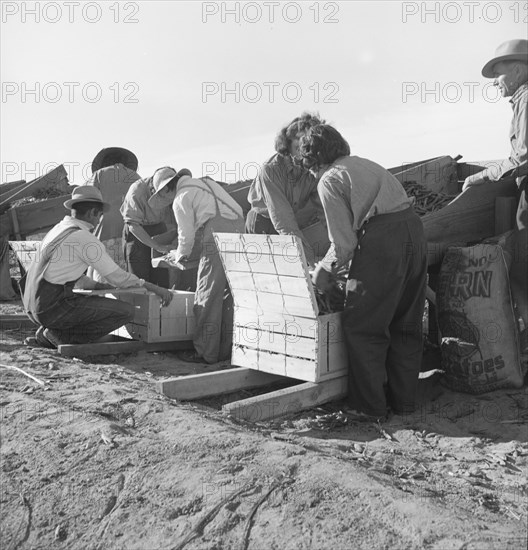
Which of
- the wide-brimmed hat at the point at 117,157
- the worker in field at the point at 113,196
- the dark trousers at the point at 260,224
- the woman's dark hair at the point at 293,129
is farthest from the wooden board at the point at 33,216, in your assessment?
the woman's dark hair at the point at 293,129

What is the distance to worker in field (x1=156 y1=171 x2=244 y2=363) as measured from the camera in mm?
6113

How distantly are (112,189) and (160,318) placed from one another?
8.75ft

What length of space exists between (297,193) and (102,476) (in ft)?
9.17

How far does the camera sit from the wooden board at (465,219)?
5.24 meters

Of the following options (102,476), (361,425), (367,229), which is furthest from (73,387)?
(367,229)

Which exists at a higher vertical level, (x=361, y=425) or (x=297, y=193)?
(x=297, y=193)

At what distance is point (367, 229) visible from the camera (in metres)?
4.46

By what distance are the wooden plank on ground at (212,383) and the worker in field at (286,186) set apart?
3.35 feet

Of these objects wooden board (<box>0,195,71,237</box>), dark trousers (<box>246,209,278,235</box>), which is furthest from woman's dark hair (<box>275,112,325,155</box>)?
wooden board (<box>0,195,71,237</box>)

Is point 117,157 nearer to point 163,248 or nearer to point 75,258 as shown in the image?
point 163,248

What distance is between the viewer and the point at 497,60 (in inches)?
182

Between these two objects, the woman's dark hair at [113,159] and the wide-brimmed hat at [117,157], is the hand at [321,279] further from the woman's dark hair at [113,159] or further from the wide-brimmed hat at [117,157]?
the woman's dark hair at [113,159]

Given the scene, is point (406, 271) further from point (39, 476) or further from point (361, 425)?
point (39, 476)

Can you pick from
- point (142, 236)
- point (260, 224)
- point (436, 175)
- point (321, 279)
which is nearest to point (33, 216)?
point (142, 236)
